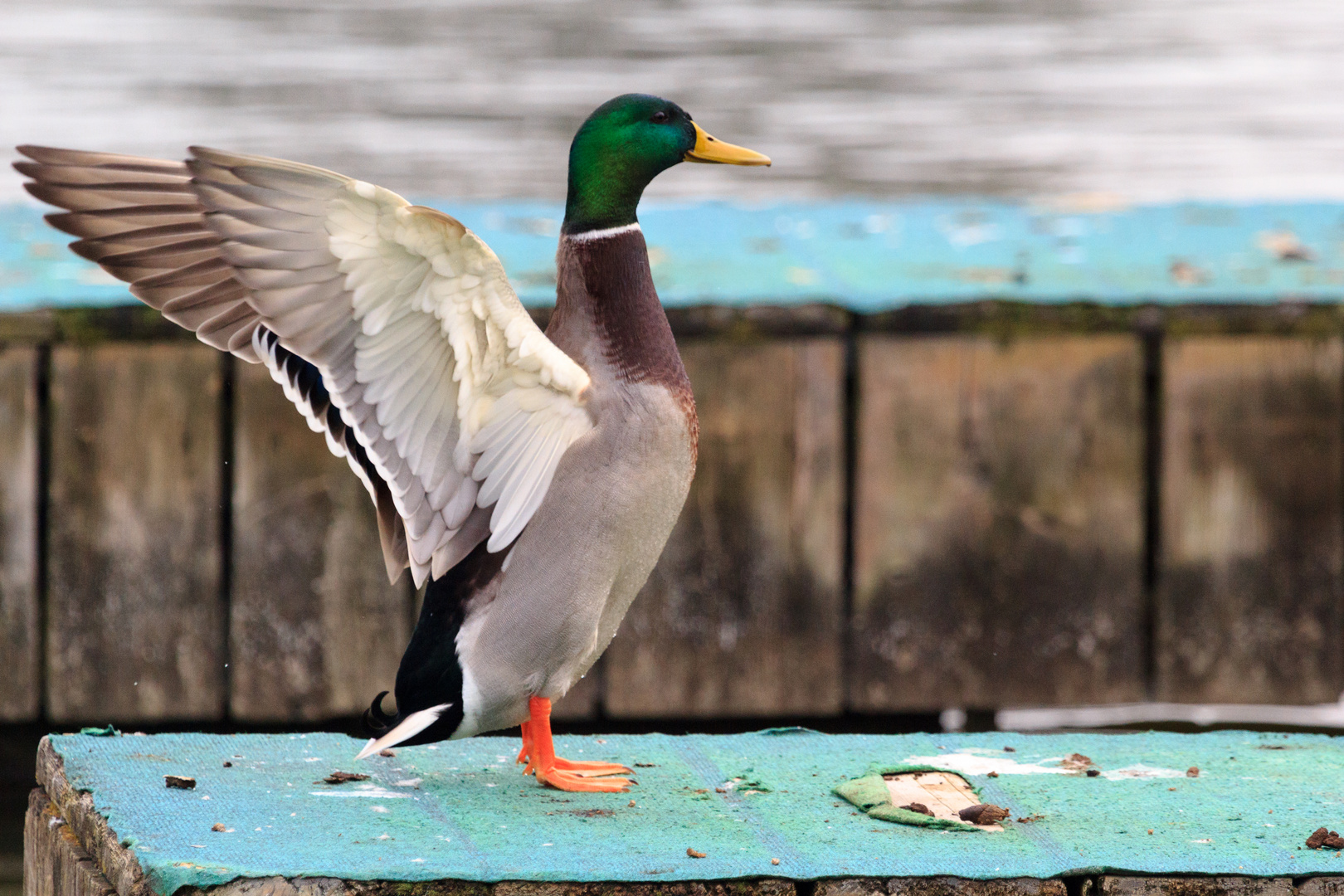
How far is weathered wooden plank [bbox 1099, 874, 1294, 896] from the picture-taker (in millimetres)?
2973

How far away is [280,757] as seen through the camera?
12.4ft

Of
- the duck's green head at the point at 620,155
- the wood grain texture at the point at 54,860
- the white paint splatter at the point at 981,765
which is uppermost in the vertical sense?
the duck's green head at the point at 620,155

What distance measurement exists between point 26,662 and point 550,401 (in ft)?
7.54

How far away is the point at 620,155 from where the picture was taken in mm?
3578

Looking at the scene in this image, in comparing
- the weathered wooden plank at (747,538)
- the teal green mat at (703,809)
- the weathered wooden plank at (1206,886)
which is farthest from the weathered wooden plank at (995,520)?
the weathered wooden plank at (1206,886)

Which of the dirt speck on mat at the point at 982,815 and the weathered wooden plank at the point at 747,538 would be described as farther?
the weathered wooden plank at the point at 747,538

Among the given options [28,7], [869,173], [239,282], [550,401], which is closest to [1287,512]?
[550,401]

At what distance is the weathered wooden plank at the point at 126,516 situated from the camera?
199 inches

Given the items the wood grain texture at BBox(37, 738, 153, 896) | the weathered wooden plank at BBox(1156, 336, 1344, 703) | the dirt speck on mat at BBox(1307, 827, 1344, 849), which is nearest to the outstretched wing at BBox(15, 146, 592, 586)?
the wood grain texture at BBox(37, 738, 153, 896)

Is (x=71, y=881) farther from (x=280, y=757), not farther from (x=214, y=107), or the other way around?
(x=214, y=107)

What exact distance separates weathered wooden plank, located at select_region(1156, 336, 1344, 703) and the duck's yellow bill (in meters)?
1.98

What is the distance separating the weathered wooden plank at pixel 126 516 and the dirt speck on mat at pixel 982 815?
2.52 meters

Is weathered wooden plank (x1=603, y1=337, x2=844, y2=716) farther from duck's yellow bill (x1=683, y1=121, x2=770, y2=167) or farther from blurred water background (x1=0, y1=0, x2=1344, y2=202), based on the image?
blurred water background (x1=0, y1=0, x2=1344, y2=202)

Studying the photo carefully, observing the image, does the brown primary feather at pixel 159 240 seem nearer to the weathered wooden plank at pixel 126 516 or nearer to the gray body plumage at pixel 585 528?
the gray body plumage at pixel 585 528
